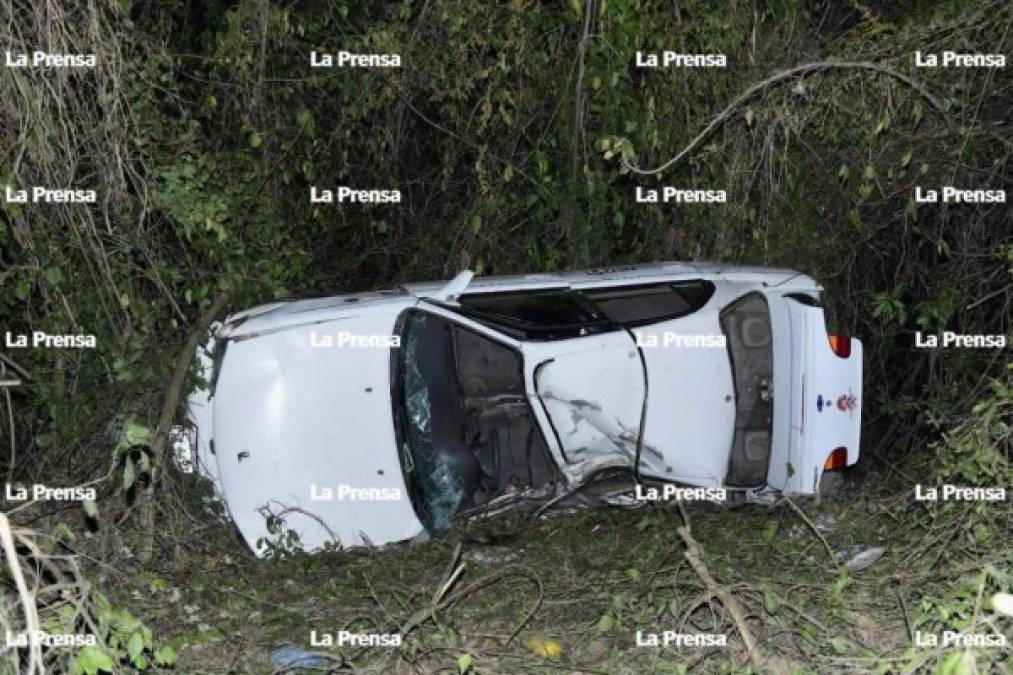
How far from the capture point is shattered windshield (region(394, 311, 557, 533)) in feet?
22.1

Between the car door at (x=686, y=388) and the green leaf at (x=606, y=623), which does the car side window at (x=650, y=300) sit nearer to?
the car door at (x=686, y=388)

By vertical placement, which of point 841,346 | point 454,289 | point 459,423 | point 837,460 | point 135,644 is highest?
point 454,289

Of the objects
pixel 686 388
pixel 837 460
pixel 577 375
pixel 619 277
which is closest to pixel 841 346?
pixel 837 460

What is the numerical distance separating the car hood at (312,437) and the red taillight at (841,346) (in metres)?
2.67

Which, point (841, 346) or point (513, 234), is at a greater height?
point (513, 234)

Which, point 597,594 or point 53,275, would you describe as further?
point 53,275

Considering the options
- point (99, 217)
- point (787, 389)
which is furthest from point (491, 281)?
point (99, 217)

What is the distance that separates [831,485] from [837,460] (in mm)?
481

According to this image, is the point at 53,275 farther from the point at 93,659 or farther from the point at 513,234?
the point at 93,659

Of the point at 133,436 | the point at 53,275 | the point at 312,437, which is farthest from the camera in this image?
the point at 53,275

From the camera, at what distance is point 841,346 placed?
7082mm

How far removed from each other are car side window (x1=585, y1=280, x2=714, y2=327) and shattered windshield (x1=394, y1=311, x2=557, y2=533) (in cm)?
68

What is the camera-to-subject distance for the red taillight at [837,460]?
7.04m

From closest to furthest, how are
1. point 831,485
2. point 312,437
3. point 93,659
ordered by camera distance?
point 93,659, point 312,437, point 831,485
